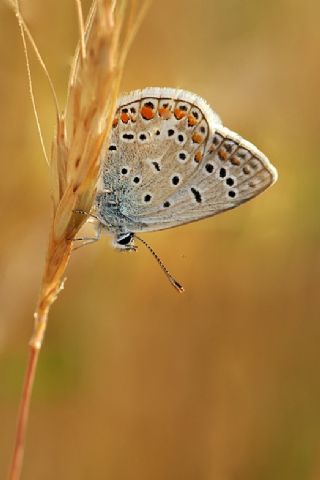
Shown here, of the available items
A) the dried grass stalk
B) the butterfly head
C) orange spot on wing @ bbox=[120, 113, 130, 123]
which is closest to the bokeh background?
the butterfly head

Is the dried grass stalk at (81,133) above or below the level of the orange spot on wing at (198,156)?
below

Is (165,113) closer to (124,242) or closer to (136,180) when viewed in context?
(136,180)

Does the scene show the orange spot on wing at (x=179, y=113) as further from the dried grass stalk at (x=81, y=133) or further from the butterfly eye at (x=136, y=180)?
the dried grass stalk at (x=81, y=133)

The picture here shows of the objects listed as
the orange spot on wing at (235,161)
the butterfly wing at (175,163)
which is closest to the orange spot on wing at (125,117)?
the butterfly wing at (175,163)

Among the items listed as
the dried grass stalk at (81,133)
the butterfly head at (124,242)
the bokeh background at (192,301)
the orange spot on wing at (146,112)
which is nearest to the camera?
the dried grass stalk at (81,133)

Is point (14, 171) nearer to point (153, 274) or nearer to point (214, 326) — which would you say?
point (153, 274)

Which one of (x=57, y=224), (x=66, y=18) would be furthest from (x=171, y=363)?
(x=57, y=224)

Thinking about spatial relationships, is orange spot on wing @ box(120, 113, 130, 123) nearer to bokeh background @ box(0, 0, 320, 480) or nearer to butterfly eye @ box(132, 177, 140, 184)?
butterfly eye @ box(132, 177, 140, 184)
